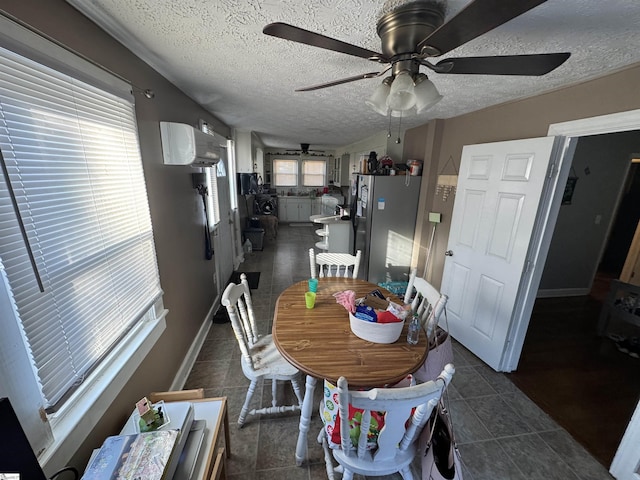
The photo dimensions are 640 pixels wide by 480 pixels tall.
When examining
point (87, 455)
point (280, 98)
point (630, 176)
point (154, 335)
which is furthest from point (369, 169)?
point (630, 176)

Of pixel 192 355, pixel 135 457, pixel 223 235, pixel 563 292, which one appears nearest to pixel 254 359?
pixel 135 457

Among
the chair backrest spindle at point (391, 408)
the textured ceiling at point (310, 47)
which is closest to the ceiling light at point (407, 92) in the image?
the textured ceiling at point (310, 47)

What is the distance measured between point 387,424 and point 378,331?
1.46 feet

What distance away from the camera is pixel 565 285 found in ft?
12.0

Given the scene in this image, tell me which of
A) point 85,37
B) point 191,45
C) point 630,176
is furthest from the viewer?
point 630,176

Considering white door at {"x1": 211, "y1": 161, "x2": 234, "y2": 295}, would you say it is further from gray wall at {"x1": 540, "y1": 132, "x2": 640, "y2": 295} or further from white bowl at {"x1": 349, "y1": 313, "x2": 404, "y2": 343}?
gray wall at {"x1": 540, "y1": 132, "x2": 640, "y2": 295}

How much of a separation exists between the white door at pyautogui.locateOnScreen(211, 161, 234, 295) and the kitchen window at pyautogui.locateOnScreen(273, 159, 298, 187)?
4.36 metres

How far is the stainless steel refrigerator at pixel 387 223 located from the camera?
332cm

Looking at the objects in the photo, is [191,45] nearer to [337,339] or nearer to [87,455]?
[337,339]

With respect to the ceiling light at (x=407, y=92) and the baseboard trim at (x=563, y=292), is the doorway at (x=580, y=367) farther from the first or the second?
the ceiling light at (x=407, y=92)

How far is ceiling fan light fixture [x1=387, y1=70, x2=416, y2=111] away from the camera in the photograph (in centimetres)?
95

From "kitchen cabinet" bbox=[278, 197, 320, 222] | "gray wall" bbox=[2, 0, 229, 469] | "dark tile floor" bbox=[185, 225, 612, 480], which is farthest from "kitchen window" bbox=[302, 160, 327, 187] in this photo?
"dark tile floor" bbox=[185, 225, 612, 480]

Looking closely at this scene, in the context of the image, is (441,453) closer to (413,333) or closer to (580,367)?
(413,333)

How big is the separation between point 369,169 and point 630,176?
443 cm
